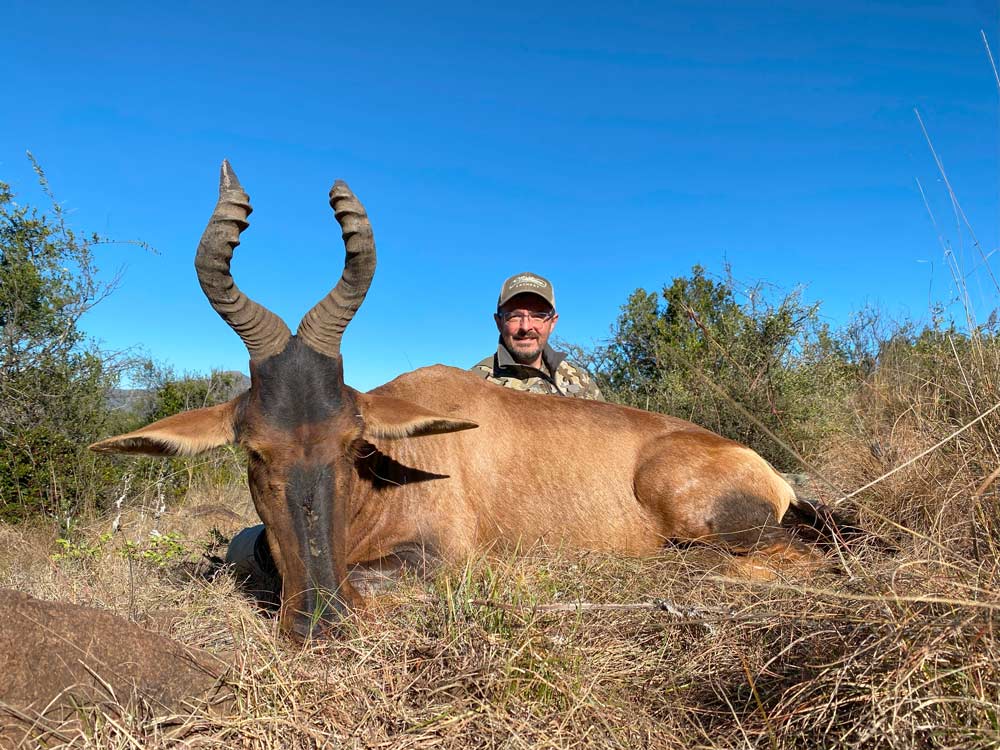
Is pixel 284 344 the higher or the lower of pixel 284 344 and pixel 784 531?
the higher

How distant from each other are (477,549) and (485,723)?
2.42m

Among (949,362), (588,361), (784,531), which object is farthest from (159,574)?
(588,361)

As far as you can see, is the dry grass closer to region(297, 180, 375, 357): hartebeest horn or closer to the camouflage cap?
region(297, 180, 375, 357): hartebeest horn

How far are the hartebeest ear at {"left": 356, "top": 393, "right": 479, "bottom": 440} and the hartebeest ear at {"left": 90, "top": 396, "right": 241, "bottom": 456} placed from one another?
0.84m

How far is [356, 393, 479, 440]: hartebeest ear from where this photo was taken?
4.20 metres

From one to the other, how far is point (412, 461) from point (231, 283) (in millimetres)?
1807

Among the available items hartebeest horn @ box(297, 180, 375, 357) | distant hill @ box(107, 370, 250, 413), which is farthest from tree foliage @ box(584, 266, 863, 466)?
distant hill @ box(107, 370, 250, 413)

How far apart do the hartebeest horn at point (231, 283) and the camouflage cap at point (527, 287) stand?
14.7 ft

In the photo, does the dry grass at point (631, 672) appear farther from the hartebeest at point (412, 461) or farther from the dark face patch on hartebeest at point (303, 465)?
the hartebeest at point (412, 461)

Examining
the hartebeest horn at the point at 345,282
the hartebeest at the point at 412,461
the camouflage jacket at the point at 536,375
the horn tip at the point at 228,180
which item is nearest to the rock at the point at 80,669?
the hartebeest at the point at 412,461

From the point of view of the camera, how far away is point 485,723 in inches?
89.7

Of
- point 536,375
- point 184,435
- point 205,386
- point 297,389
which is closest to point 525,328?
point 536,375

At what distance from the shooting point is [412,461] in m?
4.94

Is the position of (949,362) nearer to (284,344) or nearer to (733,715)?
(733,715)
